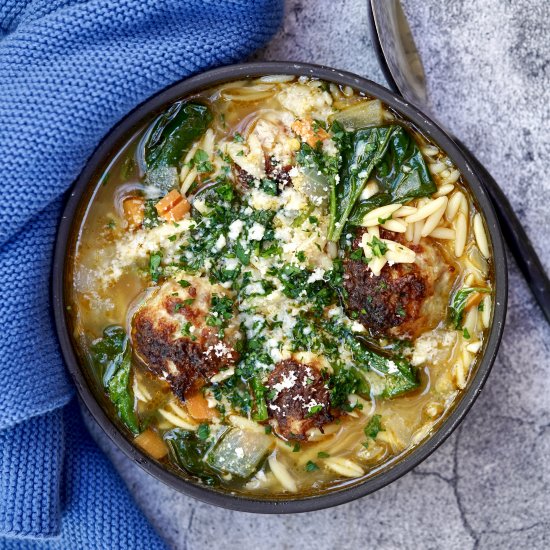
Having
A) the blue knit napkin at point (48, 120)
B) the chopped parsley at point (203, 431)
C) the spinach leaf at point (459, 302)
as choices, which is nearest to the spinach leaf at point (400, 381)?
the spinach leaf at point (459, 302)

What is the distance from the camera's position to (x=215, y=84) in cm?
335

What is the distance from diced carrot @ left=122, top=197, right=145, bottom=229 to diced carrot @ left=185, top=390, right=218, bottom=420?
2.80 feet

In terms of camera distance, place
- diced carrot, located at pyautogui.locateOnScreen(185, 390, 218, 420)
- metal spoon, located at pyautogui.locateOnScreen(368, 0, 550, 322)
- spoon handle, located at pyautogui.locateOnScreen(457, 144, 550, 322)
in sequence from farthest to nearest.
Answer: spoon handle, located at pyautogui.locateOnScreen(457, 144, 550, 322) → metal spoon, located at pyautogui.locateOnScreen(368, 0, 550, 322) → diced carrot, located at pyautogui.locateOnScreen(185, 390, 218, 420)

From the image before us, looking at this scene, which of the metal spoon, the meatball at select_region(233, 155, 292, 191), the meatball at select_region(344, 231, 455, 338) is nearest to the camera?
the meatball at select_region(344, 231, 455, 338)

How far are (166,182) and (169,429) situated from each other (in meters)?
1.19

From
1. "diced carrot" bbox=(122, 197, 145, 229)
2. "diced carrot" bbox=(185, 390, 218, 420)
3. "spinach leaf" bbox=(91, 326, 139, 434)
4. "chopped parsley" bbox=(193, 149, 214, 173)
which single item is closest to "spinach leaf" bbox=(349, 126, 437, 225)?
"chopped parsley" bbox=(193, 149, 214, 173)

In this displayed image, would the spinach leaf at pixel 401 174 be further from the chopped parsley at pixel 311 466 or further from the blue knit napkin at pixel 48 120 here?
the chopped parsley at pixel 311 466

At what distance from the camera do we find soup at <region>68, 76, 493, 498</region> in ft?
10.8

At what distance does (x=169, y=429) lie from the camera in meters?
3.49

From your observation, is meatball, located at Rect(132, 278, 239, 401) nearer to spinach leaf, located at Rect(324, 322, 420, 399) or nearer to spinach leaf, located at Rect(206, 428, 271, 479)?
spinach leaf, located at Rect(206, 428, 271, 479)

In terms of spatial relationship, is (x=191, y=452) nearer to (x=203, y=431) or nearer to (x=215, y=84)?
(x=203, y=431)

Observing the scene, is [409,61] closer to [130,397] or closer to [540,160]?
[540,160]

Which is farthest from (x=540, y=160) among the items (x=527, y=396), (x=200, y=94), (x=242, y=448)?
(x=242, y=448)

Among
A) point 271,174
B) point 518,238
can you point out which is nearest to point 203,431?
point 271,174
